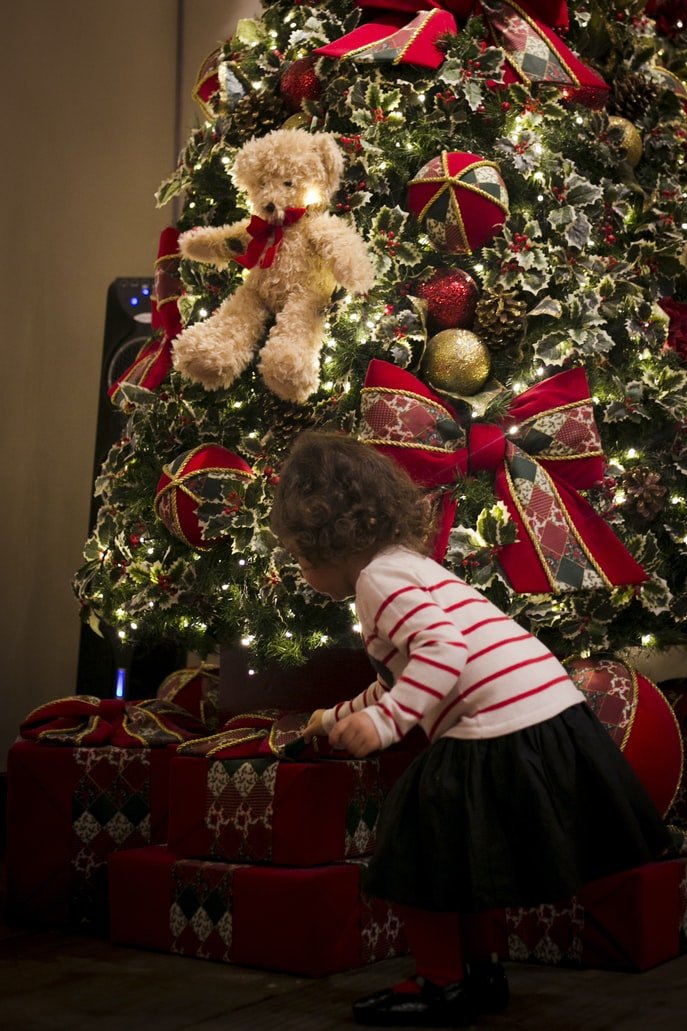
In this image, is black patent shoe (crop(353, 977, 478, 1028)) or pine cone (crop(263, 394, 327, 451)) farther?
pine cone (crop(263, 394, 327, 451))

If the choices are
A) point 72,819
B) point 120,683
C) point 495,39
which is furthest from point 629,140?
point 120,683

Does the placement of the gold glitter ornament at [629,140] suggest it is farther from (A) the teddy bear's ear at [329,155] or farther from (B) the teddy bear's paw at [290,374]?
(B) the teddy bear's paw at [290,374]

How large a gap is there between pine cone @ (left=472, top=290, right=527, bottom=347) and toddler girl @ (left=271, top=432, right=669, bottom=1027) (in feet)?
1.29

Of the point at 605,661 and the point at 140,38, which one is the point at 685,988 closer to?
the point at 605,661

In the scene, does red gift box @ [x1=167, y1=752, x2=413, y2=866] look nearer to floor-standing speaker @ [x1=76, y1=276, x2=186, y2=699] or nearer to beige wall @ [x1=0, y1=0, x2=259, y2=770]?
floor-standing speaker @ [x1=76, y1=276, x2=186, y2=699]

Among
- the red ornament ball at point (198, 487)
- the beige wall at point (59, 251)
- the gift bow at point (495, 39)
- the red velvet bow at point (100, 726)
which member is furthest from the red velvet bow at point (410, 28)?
the beige wall at point (59, 251)

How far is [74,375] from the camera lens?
9.66 feet

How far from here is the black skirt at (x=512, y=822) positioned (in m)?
1.24

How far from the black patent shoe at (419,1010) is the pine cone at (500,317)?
2.92ft

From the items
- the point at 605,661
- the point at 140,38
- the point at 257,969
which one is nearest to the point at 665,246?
the point at 605,661

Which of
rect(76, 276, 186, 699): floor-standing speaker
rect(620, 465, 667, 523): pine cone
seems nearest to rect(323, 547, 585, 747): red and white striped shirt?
rect(620, 465, 667, 523): pine cone

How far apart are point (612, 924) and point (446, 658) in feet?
1.68

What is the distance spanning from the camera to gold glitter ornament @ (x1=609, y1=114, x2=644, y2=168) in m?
1.84

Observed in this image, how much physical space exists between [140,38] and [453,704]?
2495 millimetres
